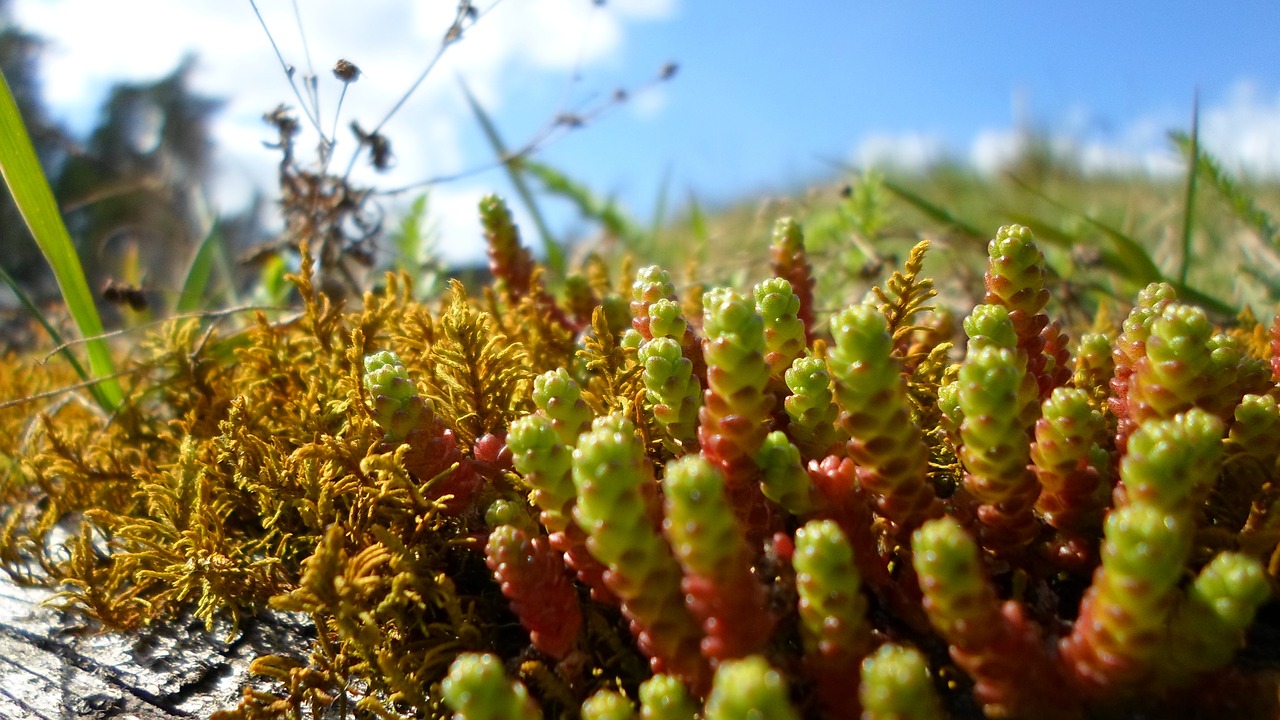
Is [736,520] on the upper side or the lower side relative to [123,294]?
lower

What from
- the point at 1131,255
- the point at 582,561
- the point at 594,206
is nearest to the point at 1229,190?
the point at 1131,255

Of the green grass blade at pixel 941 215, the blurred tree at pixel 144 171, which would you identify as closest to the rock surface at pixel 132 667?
the green grass blade at pixel 941 215

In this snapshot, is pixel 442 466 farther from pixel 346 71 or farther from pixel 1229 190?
pixel 1229 190

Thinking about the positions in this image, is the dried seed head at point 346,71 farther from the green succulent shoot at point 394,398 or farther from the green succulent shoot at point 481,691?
the green succulent shoot at point 481,691

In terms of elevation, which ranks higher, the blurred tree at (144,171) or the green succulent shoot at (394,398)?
the blurred tree at (144,171)

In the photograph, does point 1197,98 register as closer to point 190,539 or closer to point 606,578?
point 606,578

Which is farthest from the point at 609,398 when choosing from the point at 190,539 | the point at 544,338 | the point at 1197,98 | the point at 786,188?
the point at 786,188

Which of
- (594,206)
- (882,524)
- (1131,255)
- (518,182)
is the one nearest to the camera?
(882,524)
